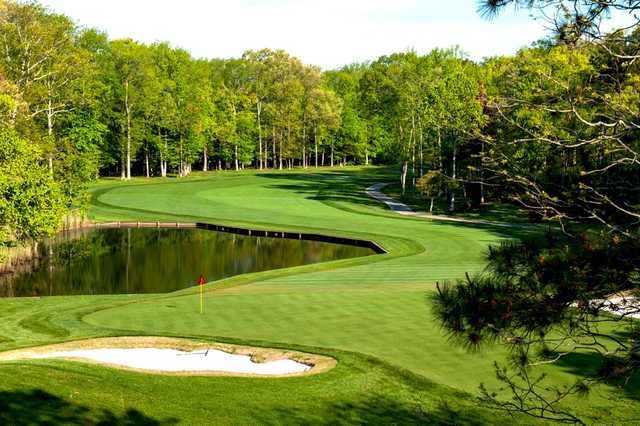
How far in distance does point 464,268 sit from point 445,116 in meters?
24.5

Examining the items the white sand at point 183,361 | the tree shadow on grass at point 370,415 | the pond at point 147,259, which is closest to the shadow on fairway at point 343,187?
the pond at point 147,259

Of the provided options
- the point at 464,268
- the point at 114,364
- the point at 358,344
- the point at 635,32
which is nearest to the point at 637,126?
Answer: the point at 635,32

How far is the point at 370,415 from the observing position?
13.6m

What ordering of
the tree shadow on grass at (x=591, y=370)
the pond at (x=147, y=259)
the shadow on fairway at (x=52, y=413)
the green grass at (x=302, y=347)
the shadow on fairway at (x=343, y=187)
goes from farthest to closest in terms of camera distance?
the shadow on fairway at (x=343, y=187), the pond at (x=147, y=259), the tree shadow on grass at (x=591, y=370), the green grass at (x=302, y=347), the shadow on fairway at (x=52, y=413)

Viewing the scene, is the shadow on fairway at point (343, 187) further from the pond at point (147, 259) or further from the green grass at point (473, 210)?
the pond at point (147, 259)

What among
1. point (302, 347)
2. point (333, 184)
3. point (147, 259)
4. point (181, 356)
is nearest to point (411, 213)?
point (147, 259)

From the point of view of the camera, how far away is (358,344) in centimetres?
1825

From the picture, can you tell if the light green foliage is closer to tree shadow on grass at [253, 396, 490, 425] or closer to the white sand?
the white sand

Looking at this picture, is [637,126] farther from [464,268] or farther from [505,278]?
[464,268]

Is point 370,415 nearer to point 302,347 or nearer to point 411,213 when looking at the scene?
point 302,347

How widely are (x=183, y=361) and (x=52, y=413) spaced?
5503 mm

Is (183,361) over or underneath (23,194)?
underneath

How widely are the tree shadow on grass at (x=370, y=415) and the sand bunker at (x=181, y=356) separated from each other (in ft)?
7.71

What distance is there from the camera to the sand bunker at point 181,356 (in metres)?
16.6
